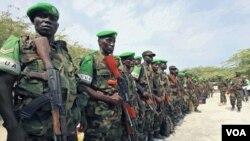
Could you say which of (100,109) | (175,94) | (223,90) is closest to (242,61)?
(223,90)

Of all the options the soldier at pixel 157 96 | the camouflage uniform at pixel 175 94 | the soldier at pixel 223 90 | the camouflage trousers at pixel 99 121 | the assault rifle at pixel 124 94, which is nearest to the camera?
the camouflage trousers at pixel 99 121

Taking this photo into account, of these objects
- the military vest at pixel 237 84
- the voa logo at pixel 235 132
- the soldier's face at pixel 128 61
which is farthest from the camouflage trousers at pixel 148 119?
the military vest at pixel 237 84

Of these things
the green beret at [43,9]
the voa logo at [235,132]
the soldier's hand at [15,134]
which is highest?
the green beret at [43,9]

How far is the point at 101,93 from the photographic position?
3.74 meters

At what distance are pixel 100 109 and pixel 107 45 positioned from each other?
2.72 ft

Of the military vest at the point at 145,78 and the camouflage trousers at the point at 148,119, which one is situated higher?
the military vest at the point at 145,78

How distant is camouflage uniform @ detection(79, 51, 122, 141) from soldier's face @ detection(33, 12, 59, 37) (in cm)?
99

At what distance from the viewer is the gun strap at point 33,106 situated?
2.44 metres

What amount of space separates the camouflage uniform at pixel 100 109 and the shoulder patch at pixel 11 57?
4.02ft

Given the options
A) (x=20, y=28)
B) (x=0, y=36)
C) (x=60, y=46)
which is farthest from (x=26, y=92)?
(x=20, y=28)

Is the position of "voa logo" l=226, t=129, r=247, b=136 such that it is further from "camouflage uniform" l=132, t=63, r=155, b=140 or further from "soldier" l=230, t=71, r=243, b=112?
"soldier" l=230, t=71, r=243, b=112

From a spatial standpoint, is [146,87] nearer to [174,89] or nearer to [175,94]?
[174,89]

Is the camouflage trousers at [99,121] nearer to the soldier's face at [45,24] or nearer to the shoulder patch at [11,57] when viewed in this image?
the soldier's face at [45,24]

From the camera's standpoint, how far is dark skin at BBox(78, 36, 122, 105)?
3656mm
